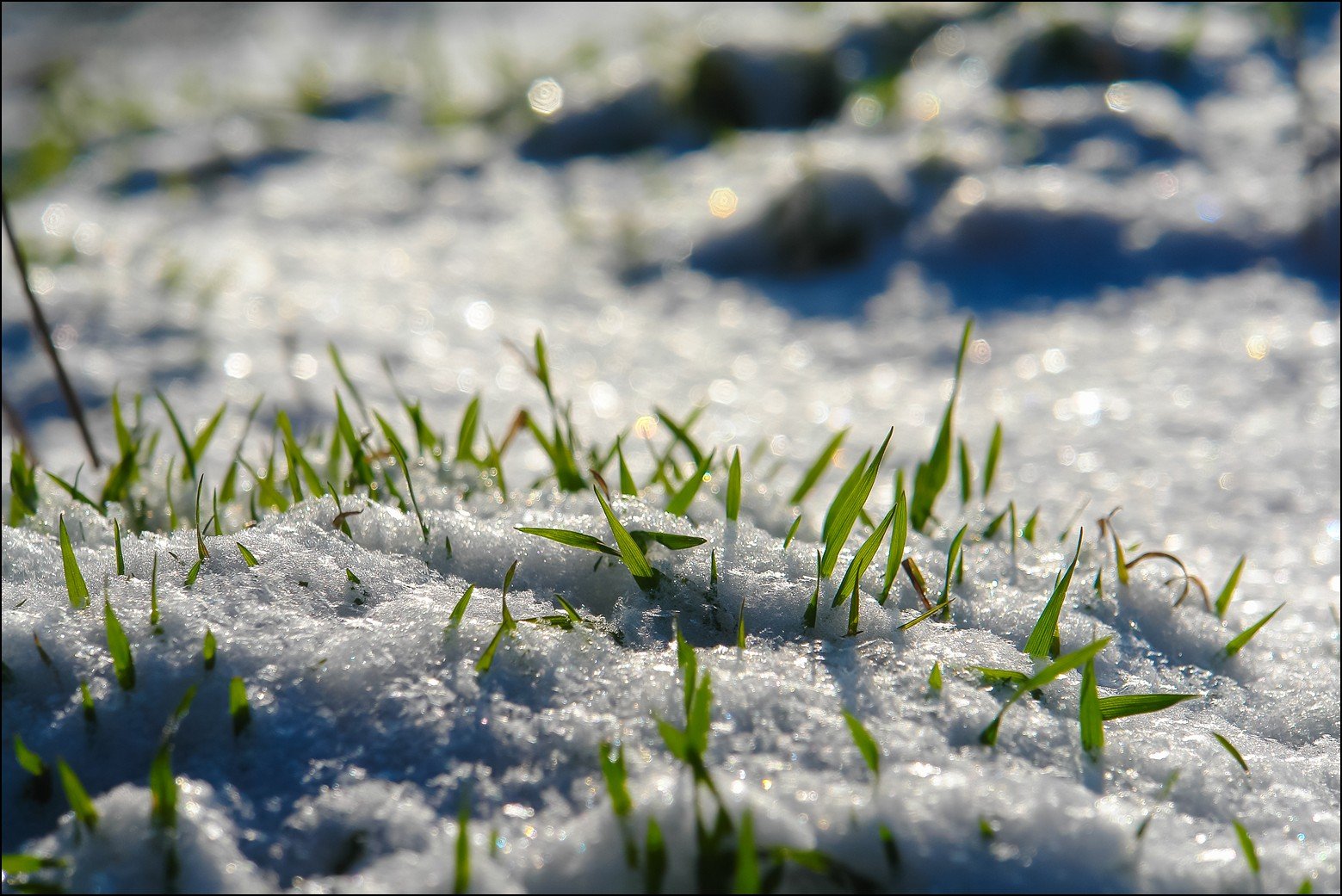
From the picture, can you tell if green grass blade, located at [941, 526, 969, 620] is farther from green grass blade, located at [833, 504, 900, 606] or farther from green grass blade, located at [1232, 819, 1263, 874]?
green grass blade, located at [1232, 819, 1263, 874]

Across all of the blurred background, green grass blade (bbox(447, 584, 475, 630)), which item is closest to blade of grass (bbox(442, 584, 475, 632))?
green grass blade (bbox(447, 584, 475, 630))

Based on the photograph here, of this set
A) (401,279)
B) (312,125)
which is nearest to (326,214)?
(401,279)

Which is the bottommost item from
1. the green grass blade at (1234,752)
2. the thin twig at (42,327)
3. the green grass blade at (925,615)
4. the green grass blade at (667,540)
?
the green grass blade at (1234,752)

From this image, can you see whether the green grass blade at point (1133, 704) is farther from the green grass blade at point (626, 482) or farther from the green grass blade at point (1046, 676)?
the green grass blade at point (626, 482)

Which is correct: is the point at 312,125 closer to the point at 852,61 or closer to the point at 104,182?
the point at 104,182

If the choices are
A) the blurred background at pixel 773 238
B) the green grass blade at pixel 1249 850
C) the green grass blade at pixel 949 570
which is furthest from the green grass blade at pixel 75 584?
the green grass blade at pixel 1249 850
